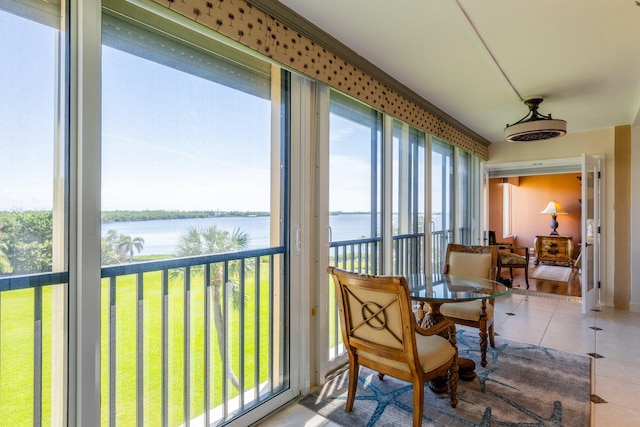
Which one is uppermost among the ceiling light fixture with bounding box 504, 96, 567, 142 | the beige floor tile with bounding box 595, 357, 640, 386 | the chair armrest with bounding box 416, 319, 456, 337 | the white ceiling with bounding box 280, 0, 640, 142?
the white ceiling with bounding box 280, 0, 640, 142

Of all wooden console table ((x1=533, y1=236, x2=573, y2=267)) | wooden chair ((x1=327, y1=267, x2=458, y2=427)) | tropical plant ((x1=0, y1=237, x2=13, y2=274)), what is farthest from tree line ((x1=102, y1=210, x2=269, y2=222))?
wooden console table ((x1=533, y1=236, x2=573, y2=267))

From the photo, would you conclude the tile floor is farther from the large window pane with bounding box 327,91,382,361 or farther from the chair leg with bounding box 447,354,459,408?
the large window pane with bounding box 327,91,382,361

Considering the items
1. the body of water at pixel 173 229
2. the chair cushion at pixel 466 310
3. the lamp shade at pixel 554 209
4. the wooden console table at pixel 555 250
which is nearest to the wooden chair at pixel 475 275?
the chair cushion at pixel 466 310

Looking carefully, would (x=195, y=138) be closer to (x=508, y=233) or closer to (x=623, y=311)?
(x=623, y=311)

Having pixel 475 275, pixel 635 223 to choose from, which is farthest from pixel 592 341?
pixel 635 223

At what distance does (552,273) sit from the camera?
668 centimetres

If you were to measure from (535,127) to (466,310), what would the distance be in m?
1.88

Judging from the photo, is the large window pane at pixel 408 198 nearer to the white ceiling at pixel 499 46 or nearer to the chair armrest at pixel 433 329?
the white ceiling at pixel 499 46

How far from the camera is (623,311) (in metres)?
4.19

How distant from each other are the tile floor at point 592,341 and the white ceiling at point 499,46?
2404mm

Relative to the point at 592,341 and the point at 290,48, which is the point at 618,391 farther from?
the point at 290,48

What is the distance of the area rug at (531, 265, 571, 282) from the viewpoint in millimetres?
6207

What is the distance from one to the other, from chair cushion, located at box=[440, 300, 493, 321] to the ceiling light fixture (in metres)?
1.74

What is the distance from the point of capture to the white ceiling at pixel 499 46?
6.31ft
